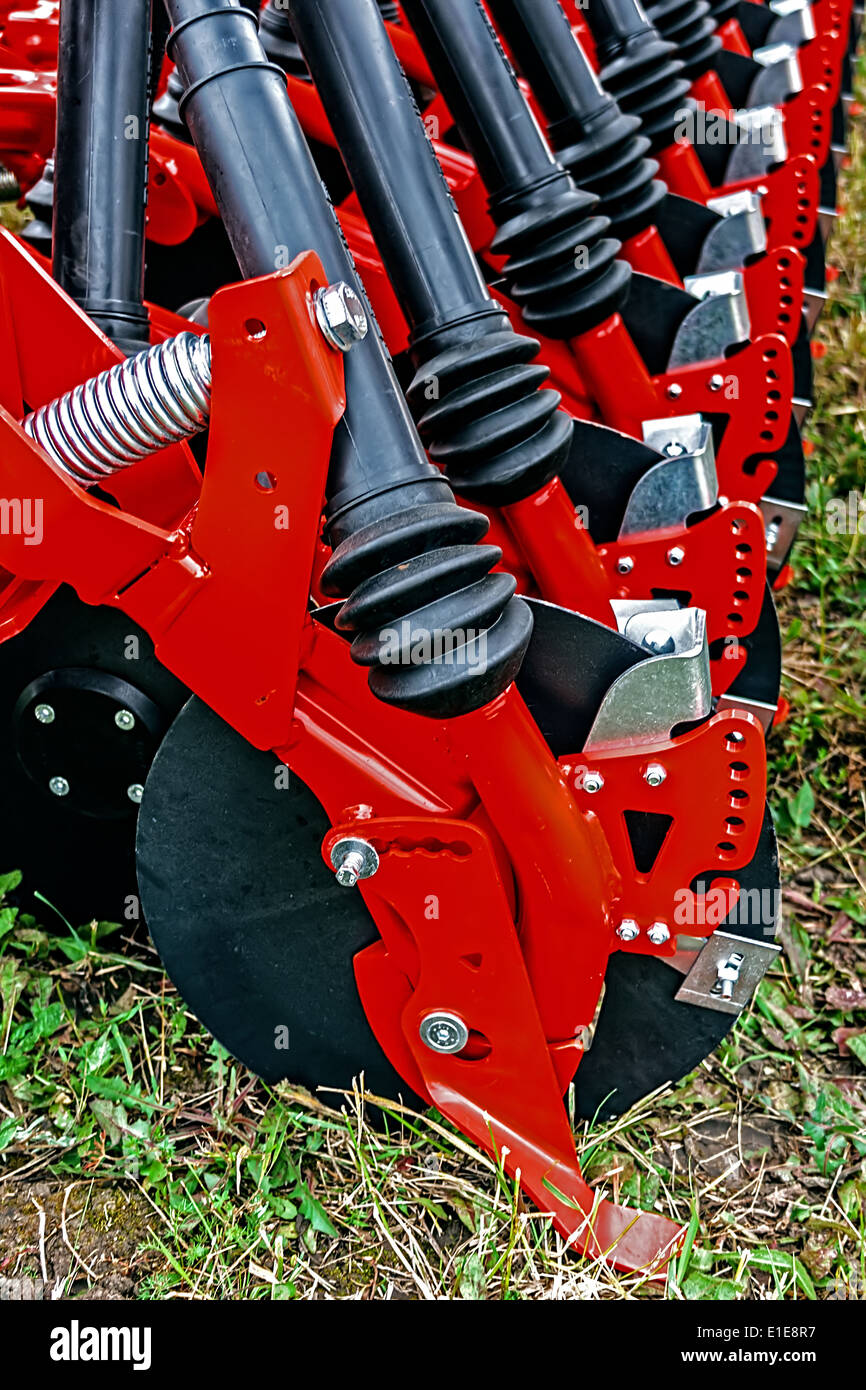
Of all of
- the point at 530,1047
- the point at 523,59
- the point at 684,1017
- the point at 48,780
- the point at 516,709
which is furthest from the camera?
the point at 523,59

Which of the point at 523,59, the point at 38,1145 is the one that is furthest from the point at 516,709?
the point at 523,59

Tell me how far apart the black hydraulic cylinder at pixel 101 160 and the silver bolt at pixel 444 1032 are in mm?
914

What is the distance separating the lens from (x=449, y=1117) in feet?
5.12

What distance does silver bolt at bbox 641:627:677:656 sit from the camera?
157 centimetres

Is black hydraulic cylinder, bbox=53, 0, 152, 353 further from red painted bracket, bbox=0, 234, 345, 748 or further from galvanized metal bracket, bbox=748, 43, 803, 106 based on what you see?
galvanized metal bracket, bbox=748, 43, 803, 106

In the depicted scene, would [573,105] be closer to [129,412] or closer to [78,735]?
[129,412]

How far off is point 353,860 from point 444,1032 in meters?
0.26

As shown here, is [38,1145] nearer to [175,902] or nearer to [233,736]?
[175,902]

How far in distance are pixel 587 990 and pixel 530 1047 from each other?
99 mm

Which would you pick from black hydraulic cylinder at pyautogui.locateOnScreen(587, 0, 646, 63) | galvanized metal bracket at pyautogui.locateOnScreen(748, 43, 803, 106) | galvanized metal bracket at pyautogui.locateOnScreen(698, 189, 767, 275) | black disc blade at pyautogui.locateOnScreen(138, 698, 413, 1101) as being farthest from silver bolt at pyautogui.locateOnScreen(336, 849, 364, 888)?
galvanized metal bracket at pyautogui.locateOnScreen(748, 43, 803, 106)

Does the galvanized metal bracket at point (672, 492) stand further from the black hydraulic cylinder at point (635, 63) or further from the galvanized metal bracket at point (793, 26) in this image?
the galvanized metal bracket at point (793, 26)

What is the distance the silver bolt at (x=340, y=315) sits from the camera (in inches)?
47.7

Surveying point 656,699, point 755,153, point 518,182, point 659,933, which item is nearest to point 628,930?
point 659,933

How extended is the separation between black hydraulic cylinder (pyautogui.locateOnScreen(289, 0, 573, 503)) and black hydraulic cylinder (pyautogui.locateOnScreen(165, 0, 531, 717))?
17cm
